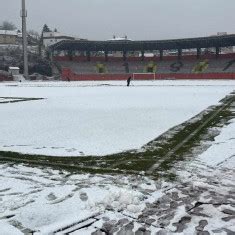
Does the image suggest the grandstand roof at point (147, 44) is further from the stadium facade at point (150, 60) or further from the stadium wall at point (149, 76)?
the stadium wall at point (149, 76)

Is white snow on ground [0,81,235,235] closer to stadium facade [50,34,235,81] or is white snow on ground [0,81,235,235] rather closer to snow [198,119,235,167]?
snow [198,119,235,167]

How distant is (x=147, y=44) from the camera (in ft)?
289

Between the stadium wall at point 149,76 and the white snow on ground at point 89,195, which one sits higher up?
the stadium wall at point 149,76

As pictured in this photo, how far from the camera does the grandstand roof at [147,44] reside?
3191 inches

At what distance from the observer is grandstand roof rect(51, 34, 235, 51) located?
81.1 m

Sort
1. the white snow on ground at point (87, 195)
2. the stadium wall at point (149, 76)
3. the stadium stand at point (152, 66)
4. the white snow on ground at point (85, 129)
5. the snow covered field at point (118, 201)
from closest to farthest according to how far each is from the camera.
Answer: the snow covered field at point (118, 201)
the white snow on ground at point (87, 195)
the white snow on ground at point (85, 129)
the stadium wall at point (149, 76)
the stadium stand at point (152, 66)

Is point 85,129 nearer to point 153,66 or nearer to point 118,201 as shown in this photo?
point 118,201

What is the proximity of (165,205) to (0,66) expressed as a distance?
9188cm

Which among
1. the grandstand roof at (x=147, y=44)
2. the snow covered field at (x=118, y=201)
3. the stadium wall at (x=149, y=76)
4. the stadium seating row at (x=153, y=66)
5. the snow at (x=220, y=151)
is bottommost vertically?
the snow covered field at (x=118, y=201)

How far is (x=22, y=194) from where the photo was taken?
6.43 m

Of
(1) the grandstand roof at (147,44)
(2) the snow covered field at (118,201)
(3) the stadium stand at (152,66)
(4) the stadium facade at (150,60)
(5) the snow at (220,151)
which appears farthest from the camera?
(3) the stadium stand at (152,66)

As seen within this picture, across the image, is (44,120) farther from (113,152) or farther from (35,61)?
(35,61)

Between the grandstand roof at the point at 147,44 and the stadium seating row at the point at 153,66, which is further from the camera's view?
the stadium seating row at the point at 153,66

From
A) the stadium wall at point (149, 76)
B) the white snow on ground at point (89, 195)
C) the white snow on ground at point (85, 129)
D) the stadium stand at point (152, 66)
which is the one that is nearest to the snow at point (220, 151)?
the white snow on ground at point (89, 195)
